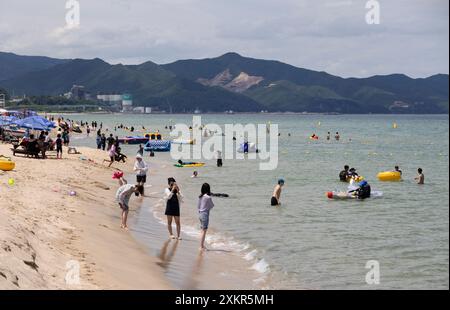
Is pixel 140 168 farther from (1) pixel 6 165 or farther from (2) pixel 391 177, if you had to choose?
(2) pixel 391 177

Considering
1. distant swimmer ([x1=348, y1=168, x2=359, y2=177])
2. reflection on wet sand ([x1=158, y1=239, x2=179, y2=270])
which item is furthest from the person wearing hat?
distant swimmer ([x1=348, y1=168, x2=359, y2=177])

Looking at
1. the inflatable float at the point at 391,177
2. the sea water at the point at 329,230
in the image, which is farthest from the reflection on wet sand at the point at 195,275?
the inflatable float at the point at 391,177

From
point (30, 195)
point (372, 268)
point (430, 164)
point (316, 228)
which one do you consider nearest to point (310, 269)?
point (372, 268)

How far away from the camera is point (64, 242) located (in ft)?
44.8

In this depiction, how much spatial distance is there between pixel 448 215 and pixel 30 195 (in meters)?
15.8

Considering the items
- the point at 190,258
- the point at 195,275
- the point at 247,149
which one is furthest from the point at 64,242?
the point at 247,149

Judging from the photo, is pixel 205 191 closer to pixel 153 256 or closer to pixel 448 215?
pixel 153 256

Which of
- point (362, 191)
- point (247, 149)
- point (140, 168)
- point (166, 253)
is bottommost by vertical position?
point (166, 253)

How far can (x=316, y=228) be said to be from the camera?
20547 mm

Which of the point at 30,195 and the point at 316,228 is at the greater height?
the point at 30,195

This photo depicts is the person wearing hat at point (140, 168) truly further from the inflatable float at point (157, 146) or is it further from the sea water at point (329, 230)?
the inflatable float at point (157, 146)

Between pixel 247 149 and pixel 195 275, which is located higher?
pixel 247 149

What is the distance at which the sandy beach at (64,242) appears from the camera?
10.6 meters

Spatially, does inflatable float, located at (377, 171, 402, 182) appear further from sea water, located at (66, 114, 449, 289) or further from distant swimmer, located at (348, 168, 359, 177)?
distant swimmer, located at (348, 168, 359, 177)
